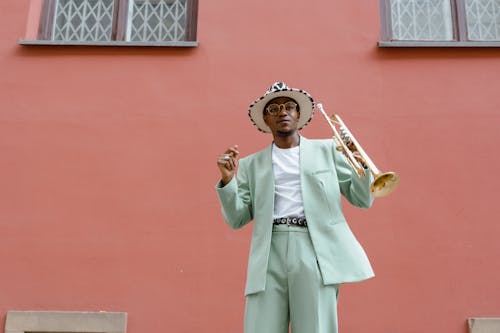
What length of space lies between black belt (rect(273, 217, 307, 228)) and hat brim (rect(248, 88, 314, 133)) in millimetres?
588

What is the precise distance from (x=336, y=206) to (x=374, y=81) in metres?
2.50

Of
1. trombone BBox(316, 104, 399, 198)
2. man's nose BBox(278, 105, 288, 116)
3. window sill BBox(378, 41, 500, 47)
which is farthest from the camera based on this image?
window sill BBox(378, 41, 500, 47)

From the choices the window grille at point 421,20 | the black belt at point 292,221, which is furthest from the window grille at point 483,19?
the black belt at point 292,221

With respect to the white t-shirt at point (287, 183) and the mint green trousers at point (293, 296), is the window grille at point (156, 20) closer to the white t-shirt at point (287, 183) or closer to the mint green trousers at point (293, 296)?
the white t-shirt at point (287, 183)

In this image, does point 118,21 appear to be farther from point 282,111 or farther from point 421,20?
point 282,111

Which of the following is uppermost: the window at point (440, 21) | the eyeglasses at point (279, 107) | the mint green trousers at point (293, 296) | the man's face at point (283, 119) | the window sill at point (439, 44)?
the window at point (440, 21)

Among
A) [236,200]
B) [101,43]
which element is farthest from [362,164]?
[101,43]

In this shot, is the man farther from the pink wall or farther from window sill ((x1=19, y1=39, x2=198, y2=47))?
window sill ((x1=19, y1=39, x2=198, y2=47))

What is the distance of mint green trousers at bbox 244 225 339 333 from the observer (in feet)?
10.1

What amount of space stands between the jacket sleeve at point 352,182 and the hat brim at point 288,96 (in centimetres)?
25

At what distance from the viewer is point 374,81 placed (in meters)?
5.59

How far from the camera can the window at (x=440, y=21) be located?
5992 mm

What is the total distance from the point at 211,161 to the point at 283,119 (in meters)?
2.02

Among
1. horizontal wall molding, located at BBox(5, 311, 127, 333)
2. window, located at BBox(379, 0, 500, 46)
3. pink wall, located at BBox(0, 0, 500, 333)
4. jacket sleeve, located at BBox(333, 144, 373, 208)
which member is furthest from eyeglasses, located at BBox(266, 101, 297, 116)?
window, located at BBox(379, 0, 500, 46)
